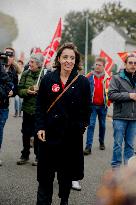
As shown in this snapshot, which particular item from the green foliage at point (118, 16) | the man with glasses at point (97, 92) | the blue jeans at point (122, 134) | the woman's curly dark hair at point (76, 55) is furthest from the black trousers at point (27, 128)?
the green foliage at point (118, 16)

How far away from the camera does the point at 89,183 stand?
580cm

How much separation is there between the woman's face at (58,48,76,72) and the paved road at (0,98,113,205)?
1.64 m

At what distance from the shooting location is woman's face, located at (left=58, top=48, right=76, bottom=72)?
4066 mm

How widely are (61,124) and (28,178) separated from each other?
2.16 m

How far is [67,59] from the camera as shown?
13.4 ft

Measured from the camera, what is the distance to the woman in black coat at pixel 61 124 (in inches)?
156

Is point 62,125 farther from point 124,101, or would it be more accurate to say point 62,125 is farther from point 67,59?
point 124,101

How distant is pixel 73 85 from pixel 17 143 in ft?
16.9

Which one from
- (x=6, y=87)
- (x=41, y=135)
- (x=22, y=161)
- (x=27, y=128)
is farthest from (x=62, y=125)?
(x=22, y=161)

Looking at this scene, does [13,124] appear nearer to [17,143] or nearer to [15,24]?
[17,143]

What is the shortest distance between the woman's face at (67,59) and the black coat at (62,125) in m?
0.08

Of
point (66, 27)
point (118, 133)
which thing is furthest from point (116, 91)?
point (66, 27)

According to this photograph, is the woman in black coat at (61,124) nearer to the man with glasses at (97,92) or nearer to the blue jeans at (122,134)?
the blue jeans at (122,134)

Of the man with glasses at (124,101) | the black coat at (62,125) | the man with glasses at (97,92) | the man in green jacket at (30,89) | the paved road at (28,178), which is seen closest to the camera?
the black coat at (62,125)
